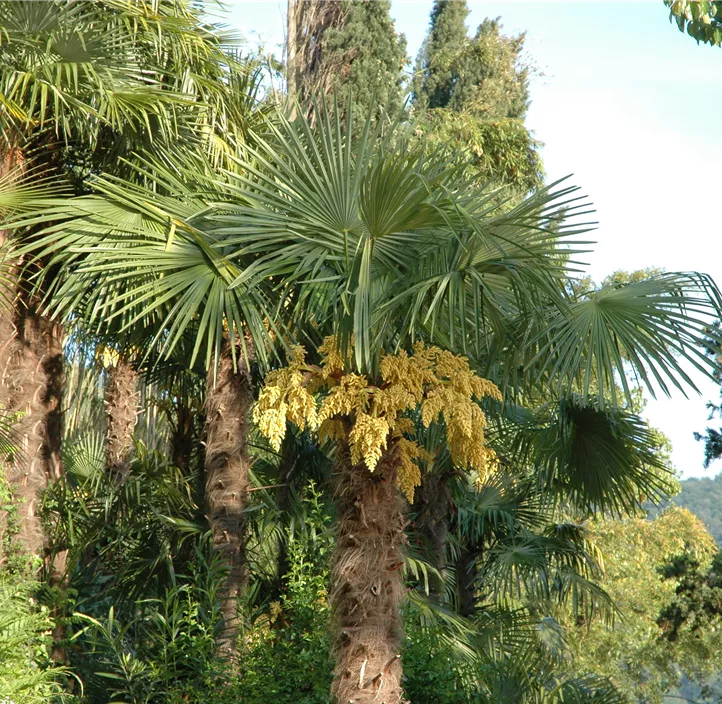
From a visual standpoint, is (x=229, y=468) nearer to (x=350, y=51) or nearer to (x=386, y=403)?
(x=386, y=403)

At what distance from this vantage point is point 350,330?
562 cm

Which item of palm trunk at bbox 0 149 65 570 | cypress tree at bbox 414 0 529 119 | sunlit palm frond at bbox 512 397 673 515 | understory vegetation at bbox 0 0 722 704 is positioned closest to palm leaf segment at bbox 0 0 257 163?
understory vegetation at bbox 0 0 722 704

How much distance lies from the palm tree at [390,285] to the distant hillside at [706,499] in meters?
86.4

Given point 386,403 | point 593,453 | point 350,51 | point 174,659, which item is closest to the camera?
point 386,403

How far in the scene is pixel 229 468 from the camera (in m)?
7.53

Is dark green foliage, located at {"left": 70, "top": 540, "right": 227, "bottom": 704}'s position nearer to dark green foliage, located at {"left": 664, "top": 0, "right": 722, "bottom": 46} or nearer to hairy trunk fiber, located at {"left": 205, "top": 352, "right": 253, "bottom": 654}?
hairy trunk fiber, located at {"left": 205, "top": 352, "right": 253, "bottom": 654}

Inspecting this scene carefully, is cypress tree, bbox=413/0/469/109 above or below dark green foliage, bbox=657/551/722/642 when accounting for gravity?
above

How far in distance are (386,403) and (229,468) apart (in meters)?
2.51

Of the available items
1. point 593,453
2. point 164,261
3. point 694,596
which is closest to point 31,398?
point 164,261

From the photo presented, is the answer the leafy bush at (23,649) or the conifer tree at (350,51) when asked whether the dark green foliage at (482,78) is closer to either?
the conifer tree at (350,51)

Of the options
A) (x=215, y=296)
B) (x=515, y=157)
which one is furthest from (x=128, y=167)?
(x=515, y=157)

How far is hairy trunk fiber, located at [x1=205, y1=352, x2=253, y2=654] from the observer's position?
7.41m

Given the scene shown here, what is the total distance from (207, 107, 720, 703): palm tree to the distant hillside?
86437 mm

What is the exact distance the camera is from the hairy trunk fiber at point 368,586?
539 cm
